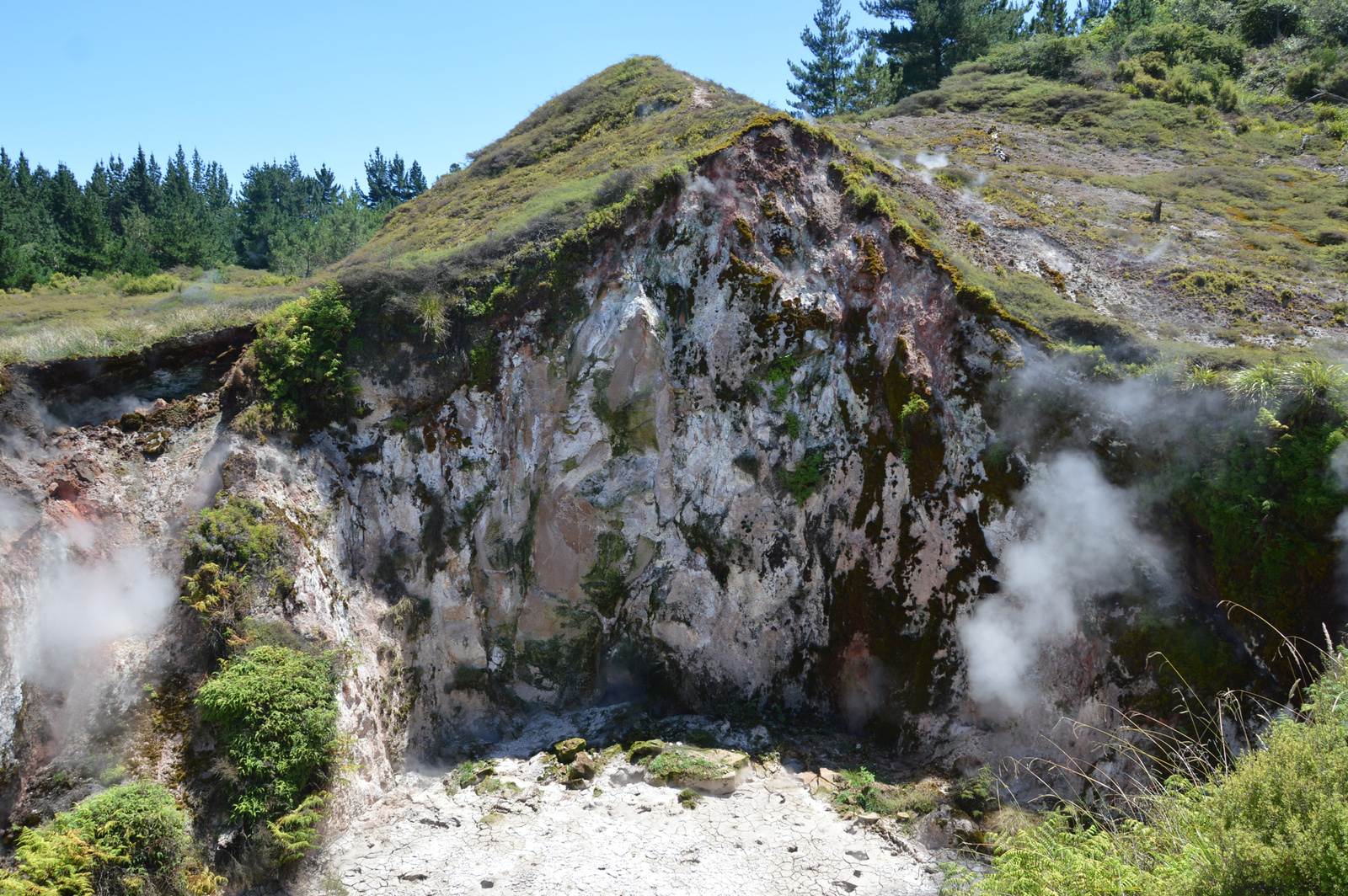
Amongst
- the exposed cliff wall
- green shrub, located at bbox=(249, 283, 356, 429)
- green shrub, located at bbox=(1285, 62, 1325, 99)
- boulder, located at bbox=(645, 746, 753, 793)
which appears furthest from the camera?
green shrub, located at bbox=(1285, 62, 1325, 99)

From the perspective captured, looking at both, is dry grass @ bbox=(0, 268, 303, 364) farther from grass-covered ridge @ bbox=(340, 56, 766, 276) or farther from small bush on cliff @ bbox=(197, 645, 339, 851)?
small bush on cliff @ bbox=(197, 645, 339, 851)

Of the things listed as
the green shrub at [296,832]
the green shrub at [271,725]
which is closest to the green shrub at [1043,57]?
the green shrub at [271,725]

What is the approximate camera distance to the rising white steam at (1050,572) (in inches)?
437

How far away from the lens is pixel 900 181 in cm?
1666

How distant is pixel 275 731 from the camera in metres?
10.3

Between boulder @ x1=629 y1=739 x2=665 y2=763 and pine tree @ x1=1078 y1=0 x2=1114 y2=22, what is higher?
pine tree @ x1=1078 y1=0 x2=1114 y2=22

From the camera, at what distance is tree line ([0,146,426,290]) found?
3322cm

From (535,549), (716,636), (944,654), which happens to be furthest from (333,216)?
(944,654)

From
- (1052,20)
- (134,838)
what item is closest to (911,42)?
(1052,20)

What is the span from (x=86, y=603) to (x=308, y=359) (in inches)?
214

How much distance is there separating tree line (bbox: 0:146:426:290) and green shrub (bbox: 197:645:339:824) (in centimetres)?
2372

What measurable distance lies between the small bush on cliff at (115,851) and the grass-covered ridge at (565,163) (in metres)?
10.4

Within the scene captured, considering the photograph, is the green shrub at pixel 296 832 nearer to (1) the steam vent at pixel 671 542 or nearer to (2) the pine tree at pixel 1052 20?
(1) the steam vent at pixel 671 542

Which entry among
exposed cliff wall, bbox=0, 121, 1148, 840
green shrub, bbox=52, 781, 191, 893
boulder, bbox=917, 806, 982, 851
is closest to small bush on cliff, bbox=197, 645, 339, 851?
green shrub, bbox=52, 781, 191, 893
